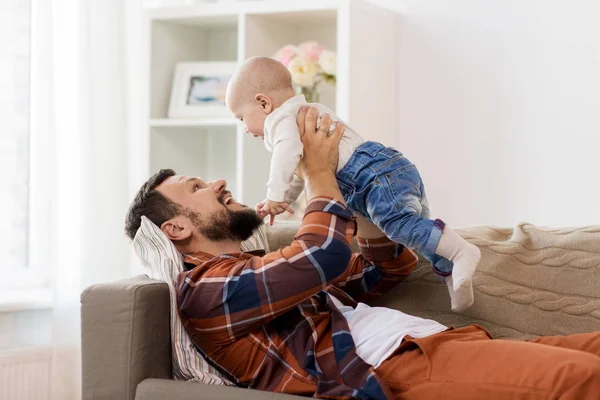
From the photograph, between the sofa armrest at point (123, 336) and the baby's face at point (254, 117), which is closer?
the sofa armrest at point (123, 336)

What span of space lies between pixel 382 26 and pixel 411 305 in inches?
60.3

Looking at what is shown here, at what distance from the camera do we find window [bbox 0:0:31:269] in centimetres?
314

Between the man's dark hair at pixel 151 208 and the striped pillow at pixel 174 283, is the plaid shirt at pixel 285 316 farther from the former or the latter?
the man's dark hair at pixel 151 208

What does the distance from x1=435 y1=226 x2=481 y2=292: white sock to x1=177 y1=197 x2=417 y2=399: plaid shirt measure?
0.21 metres

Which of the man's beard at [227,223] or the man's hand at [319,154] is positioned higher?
the man's hand at [319,154]

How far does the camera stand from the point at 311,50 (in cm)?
329

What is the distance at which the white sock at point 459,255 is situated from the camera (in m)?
1.91

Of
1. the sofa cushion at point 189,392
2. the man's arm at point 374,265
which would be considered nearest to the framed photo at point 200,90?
the man's arm at point 374,265

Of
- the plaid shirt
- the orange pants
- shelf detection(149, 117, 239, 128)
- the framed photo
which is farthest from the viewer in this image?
the framed photo

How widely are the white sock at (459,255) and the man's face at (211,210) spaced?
0.47 meters

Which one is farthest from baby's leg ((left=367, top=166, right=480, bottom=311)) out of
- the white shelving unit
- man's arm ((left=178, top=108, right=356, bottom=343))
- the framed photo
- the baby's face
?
the framed photo

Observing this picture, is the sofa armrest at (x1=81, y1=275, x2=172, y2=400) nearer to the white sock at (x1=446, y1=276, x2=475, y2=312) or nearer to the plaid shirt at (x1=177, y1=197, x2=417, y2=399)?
the plaid shirt at (x1=177, y1=197, x2=417, y2=399)

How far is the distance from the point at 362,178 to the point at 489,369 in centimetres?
56

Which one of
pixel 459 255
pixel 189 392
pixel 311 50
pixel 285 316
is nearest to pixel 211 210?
pixel 285 316
